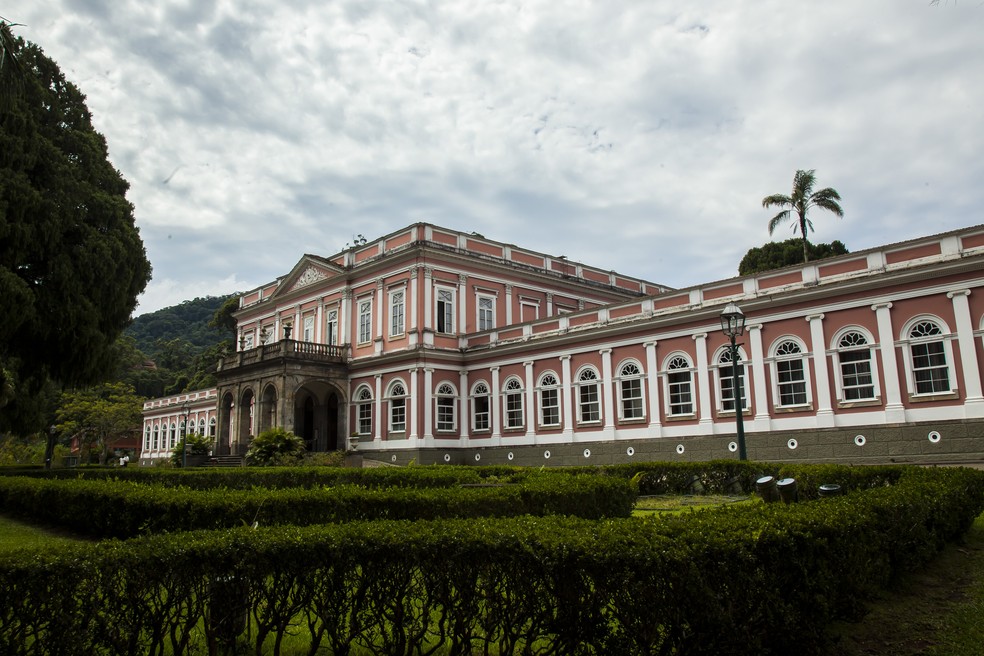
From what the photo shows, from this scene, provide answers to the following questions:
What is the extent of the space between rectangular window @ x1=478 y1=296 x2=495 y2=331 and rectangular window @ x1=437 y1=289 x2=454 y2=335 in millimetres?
1494

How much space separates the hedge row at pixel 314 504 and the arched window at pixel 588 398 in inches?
526

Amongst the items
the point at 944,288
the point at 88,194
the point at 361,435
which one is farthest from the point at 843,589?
the point at 361,435

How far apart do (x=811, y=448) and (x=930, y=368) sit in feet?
12.0

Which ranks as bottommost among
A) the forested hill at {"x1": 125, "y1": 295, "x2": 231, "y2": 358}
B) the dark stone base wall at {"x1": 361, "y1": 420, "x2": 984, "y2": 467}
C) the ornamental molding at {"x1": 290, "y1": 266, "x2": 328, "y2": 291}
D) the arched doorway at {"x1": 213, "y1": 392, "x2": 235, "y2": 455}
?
the dark stone base wall at {"x1": 361, "y1": 420, "x2": 984, "y2": 467}

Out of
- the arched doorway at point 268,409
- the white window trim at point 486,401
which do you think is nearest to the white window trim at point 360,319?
the arched doorway at point 268,409

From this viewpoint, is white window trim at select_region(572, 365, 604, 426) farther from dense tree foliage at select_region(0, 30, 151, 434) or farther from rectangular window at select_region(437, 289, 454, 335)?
dense tree foliage at select_region(0, 30, 151, 434)

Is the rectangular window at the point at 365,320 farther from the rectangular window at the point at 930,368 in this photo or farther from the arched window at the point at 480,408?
the rectangular window at the point at 930,368

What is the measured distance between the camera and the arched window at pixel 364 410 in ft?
102

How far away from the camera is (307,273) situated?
35938mm

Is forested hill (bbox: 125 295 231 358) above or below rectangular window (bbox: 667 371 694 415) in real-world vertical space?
above

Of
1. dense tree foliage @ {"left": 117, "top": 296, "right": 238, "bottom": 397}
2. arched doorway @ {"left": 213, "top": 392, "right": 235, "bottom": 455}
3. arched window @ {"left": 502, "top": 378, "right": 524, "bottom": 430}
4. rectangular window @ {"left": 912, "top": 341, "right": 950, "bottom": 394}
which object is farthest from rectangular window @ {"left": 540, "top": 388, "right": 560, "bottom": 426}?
dense tree foliage @ {"left": 117, "top": 296, "right": 238, "bottom": 397}

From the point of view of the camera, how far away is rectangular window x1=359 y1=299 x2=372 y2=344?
3197cm

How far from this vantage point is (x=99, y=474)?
17750mm

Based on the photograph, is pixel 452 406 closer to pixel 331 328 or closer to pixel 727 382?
pixel 331 328
